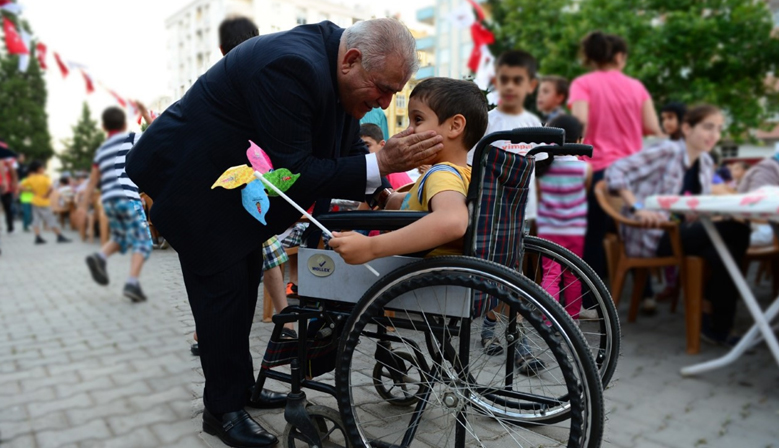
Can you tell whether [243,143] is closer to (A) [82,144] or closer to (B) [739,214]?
(B) [739,214]

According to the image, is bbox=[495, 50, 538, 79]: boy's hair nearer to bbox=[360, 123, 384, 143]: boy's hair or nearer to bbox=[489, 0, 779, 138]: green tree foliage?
bbox=[360, 123, 384, 143]: boy's hair

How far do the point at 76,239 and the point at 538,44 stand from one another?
17.0 m

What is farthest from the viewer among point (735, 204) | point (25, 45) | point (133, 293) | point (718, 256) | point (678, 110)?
point (25, 45)

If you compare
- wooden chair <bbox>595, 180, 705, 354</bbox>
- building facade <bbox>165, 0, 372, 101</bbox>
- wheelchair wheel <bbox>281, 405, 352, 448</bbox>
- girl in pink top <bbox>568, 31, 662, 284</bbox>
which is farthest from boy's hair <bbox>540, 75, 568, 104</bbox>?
wheelchair wheel <bbox>281, 405, 352, 448</bbox>

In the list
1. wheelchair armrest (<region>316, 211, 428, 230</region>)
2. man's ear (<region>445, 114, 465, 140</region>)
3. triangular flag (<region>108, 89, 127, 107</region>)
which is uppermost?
triangular flag (<region>108, 89, 127, 107</region>)

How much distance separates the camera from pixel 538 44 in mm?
22453

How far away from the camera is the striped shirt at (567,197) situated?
4.11 m

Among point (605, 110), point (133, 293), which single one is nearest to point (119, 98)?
point (133, 293)

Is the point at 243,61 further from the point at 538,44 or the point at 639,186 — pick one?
the point at 538,44

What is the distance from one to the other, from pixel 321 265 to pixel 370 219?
0.26 meters

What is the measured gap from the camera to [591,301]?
2.07 metres

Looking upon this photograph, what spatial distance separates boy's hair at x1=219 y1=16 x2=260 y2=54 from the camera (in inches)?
92.0

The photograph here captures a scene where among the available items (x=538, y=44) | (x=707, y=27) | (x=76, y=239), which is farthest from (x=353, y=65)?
(x=538, y=44)

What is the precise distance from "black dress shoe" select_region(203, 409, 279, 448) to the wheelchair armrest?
79 centimetres
